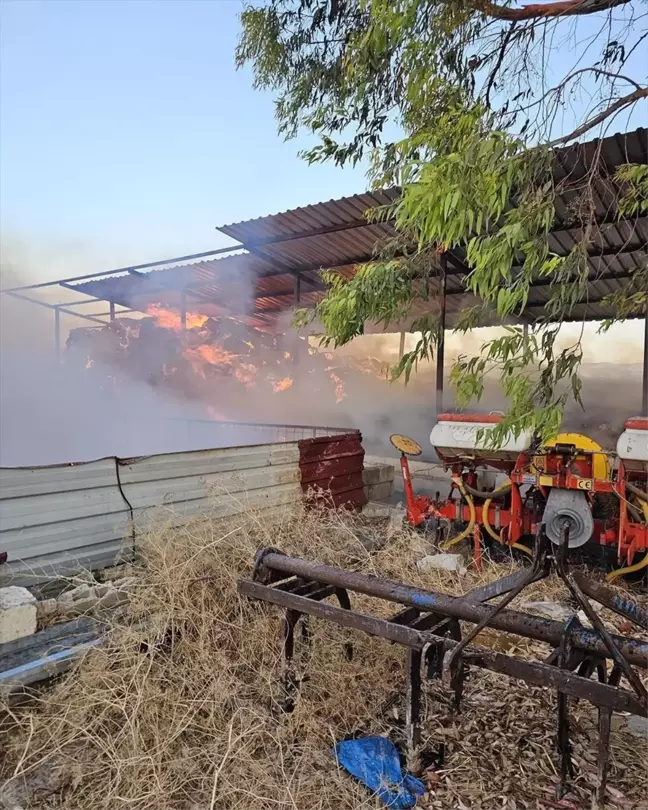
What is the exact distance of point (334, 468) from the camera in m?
6.06

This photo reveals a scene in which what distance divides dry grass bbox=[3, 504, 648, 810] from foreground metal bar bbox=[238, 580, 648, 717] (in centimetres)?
50

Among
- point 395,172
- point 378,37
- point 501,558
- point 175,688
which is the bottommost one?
point 501,558

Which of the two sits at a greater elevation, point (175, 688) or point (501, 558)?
point (175, 688)

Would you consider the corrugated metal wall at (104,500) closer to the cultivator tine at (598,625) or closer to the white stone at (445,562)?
the white stone at (445,562)

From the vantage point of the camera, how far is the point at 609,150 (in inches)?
206

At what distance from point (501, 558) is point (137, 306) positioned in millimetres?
11076

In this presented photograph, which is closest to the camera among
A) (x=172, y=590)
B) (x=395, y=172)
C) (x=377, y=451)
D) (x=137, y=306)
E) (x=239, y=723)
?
(x=239, y=723)

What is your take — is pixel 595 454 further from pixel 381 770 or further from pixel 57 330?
pixel 57 330

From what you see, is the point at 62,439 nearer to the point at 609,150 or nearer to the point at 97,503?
the point at 97,503

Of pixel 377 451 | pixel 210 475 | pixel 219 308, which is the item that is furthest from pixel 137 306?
pixel 210 475

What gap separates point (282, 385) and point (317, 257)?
423 cm

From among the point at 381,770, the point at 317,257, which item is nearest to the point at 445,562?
the point at 381,770

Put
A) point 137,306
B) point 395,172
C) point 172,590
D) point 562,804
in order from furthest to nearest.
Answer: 1. point 137,306
2. point 395,172
3. point 172,590
4. point 562,804

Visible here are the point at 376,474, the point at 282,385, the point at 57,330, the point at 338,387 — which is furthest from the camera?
the point at 57,330
